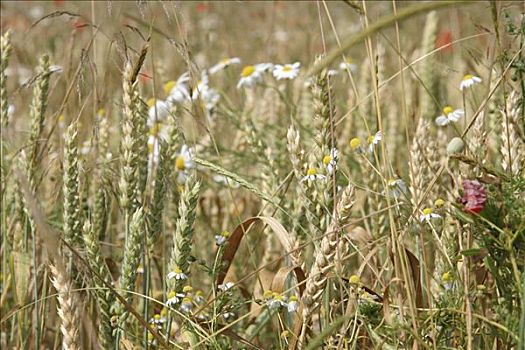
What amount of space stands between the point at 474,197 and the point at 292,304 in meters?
0.46

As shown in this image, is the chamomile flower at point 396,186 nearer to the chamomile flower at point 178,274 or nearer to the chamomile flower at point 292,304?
the chamomile flower at point 292,304

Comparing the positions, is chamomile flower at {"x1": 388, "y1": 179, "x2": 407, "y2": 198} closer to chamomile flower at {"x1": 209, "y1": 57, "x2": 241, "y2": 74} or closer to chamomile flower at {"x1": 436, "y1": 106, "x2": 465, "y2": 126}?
chamomile flower at {"x1": 436, "y1": 106, "x2": 465, "y2": 126}

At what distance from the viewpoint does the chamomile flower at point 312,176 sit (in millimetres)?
1306

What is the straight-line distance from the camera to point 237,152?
7.28 feet

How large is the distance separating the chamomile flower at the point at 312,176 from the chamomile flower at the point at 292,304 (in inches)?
7.8

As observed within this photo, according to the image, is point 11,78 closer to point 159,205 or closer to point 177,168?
point 177,168

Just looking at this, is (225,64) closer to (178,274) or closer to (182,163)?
(182,163)

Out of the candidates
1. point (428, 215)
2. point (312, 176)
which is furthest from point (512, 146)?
point (312, 176)

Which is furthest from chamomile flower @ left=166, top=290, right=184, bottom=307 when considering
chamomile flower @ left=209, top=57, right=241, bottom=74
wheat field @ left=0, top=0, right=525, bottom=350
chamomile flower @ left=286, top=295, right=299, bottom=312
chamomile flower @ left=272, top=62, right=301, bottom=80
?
chamomile flower @ left=209, top=57, right=241, bottom=74

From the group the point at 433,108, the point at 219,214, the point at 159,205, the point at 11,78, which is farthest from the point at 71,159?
the point at 11,78

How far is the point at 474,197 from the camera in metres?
1.00

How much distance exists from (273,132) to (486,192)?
1.38 metres

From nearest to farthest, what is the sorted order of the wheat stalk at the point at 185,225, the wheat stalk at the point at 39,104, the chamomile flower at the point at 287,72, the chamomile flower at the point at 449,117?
1. the wheat stalk at the point at 185,225
2. the wheat stalk at the point at 39,104
3. the chamomile flower at the point at 449,117
4. the chamomile flower at the point at 287,72

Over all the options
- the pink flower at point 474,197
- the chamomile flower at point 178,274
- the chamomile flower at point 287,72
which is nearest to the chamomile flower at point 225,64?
the chamomile flower at point 287,72
